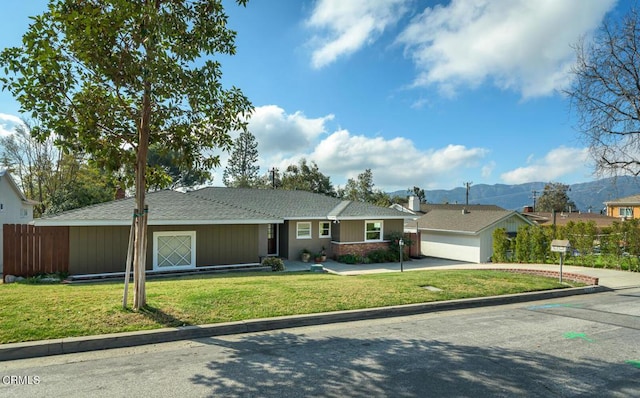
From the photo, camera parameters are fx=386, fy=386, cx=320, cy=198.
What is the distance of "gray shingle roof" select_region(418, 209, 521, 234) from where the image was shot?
23625 millimetres

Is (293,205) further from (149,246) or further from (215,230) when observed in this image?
(149,246)

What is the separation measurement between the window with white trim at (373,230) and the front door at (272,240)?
5.11m

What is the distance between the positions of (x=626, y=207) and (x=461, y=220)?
105 feet

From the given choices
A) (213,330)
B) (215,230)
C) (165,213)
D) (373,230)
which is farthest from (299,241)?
(213,330)

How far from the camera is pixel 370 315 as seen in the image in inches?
291

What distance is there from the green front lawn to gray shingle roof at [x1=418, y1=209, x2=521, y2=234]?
13.4 metres

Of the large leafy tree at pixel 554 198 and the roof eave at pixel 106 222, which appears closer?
the roof eave at pixel 106 222

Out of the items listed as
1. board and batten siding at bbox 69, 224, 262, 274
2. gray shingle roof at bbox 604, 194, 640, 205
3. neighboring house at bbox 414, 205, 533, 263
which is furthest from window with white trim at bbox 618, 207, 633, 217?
board and batten siding at bbox 69, 224, 262, 274

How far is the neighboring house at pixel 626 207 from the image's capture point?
140 ft

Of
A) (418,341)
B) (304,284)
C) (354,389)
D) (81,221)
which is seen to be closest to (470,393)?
(354,389)

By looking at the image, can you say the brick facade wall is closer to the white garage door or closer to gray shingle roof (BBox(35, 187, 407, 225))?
gray shingle roof (BBox(35, 187, 407, 225))

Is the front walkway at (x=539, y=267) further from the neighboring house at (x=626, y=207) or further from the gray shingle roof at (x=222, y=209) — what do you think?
the neighboring house at (x=626, y=207)

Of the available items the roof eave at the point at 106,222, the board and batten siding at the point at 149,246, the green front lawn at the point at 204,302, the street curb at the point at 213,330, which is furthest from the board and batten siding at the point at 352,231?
the street curb at the point at 213,330

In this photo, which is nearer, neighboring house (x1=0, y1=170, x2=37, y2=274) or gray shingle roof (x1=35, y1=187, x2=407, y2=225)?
gray shingle roof (x1=35, y1=187, x2=407, y2=225)
